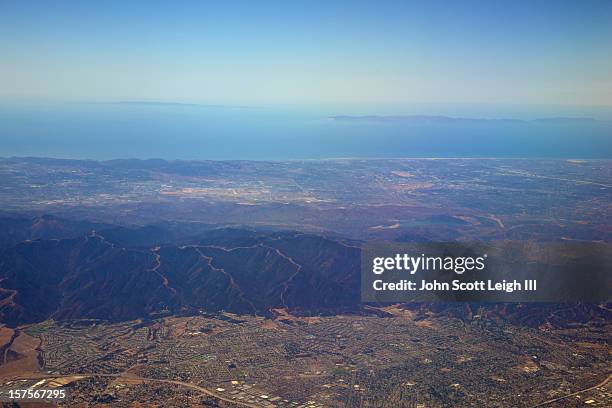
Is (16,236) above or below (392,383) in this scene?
above

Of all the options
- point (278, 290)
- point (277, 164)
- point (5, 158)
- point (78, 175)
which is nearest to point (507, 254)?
point (278, 290)

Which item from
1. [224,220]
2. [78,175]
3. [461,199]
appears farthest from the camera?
[78,175]

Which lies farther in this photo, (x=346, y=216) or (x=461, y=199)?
(x=461, y=199)

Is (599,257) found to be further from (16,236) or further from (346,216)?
(16,236)

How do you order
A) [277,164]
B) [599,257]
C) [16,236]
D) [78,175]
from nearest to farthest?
[599,257], [16,236], [78,175], [277,164]

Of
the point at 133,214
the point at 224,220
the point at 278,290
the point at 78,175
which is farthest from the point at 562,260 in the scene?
the point at 78,175

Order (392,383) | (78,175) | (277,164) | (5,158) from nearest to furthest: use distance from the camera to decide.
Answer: (392,383)
(78,175)
(5,158)
(277,164)

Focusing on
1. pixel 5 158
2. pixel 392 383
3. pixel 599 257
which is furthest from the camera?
pixel 5 158

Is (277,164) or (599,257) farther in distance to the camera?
(277,164)

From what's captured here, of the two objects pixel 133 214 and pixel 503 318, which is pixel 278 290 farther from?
pixel 133 214
